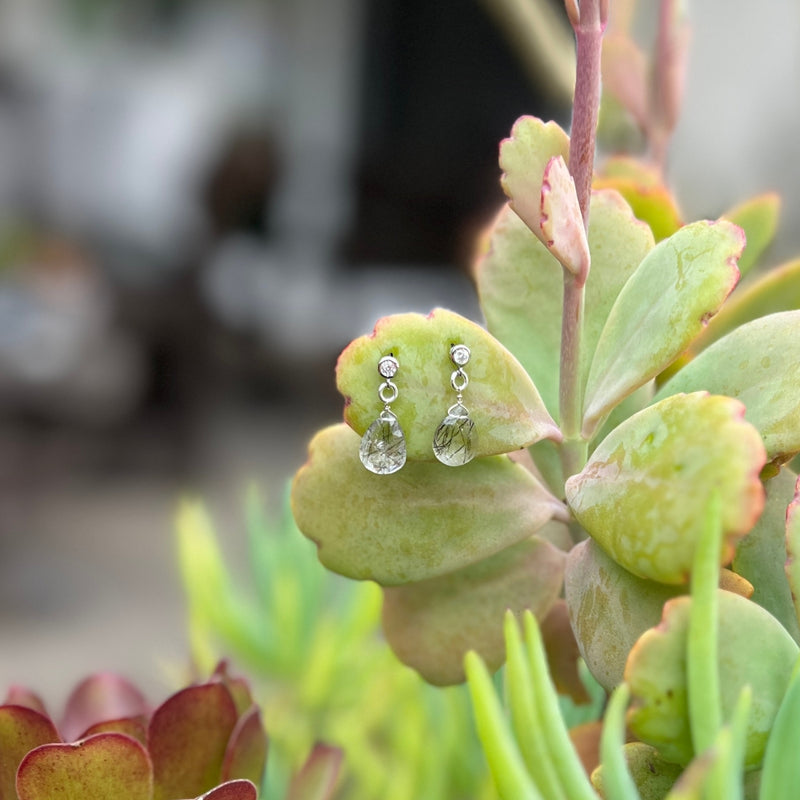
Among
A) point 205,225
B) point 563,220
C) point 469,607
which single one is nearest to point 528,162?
point 563,220

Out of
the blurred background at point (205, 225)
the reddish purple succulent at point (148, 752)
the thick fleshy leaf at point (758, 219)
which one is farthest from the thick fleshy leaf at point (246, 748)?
the blurred background at point (205, 225)

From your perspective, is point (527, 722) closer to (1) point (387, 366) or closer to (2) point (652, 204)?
(1) point (387, 366)

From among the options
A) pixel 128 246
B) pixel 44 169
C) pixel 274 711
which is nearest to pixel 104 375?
pixel 128 246

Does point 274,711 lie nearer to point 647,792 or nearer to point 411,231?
point 647,792

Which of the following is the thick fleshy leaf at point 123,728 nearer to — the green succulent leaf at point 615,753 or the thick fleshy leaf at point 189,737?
the thick fleshy leaf at point 189,737

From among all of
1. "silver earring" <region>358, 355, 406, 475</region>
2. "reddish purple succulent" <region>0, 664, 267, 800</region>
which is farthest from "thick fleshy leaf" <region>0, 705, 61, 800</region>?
"silver earring" <region>358, 355, 406, 475</region>
